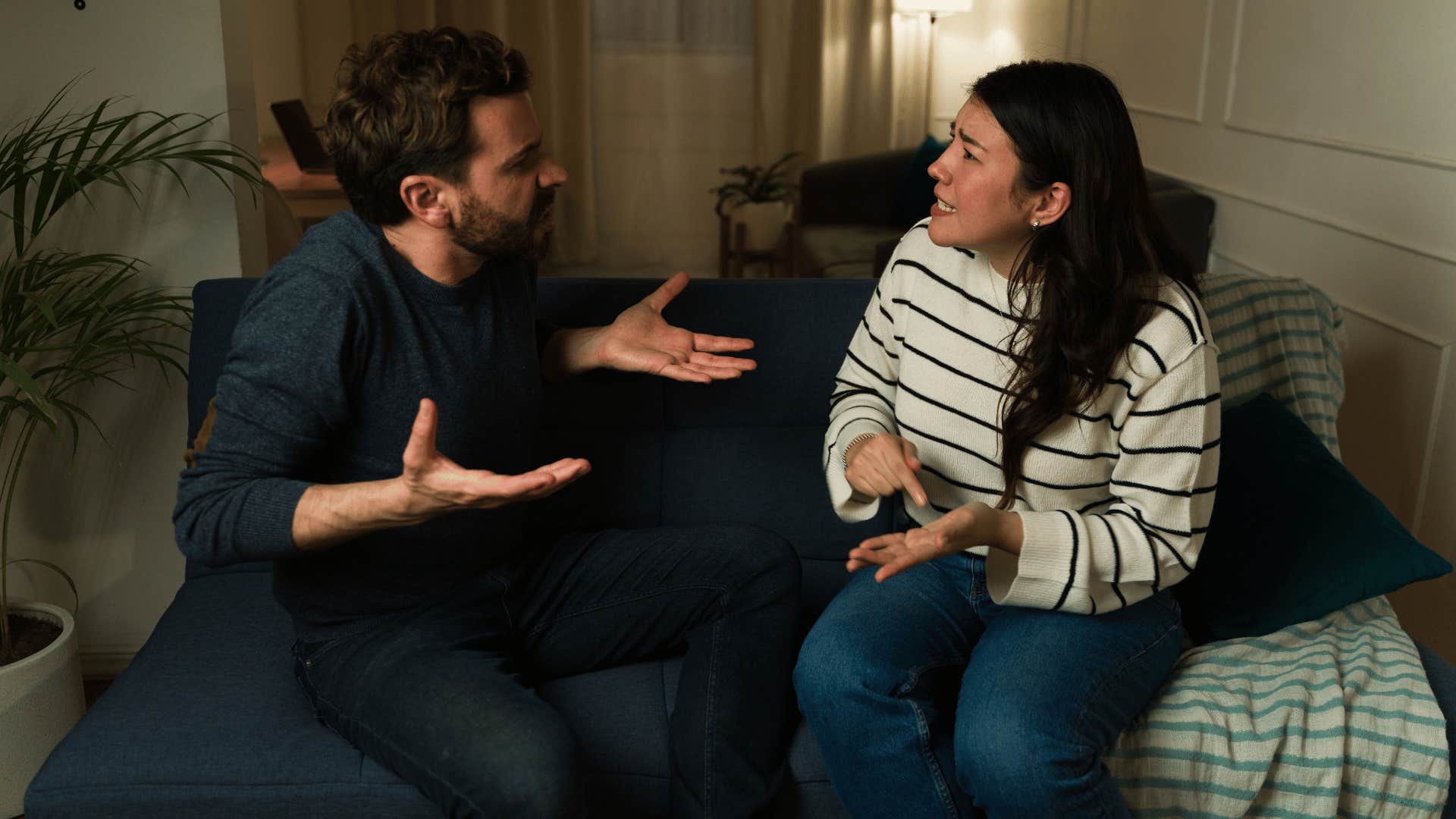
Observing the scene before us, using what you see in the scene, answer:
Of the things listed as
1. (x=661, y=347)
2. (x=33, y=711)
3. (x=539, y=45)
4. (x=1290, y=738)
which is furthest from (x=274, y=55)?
(x=1290, y=738)

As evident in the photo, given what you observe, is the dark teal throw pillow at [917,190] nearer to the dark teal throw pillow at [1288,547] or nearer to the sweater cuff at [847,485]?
the dark teal throw pillow at [1288,547]

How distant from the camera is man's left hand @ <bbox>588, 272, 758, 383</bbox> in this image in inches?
63.6

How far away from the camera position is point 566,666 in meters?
1.58

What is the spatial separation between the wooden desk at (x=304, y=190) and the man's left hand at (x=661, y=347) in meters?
2.02

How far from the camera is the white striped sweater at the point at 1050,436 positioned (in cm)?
140

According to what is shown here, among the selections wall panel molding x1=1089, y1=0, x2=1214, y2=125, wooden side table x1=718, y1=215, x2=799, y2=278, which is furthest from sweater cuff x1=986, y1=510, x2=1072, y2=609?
wooden side table x1=718, y1=215, x2=799, y2=278

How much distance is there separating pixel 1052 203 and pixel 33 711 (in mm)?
1671

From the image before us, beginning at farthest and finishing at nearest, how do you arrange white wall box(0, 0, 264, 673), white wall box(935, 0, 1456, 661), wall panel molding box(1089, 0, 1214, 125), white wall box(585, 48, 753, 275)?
white wall box(585, 48, 753, 275), wall panel molding box(1089, 0, 1214, 125), white wall box(935, 0, 1456, 661), white wall box(0, 0, 264, 673)

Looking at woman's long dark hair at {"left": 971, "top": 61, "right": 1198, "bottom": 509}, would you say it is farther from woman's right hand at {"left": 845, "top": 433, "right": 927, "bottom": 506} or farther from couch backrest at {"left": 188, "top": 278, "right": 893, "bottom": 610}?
couch backrest at {"left": 188, "top": 278, "right": 893, "bottom": 610}

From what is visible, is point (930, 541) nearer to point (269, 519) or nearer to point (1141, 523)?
point (1141, 523)

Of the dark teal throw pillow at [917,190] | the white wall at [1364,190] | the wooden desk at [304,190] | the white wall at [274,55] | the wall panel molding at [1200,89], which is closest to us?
the white wall at [1364,190]

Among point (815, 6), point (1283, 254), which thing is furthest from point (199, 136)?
point (815, 6)

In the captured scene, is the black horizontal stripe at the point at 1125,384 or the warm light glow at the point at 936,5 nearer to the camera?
the black horizontal stripe at the point at 1125,384

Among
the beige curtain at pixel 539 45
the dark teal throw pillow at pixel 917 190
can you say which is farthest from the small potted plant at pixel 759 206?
the dark teal throw pillow at pixel 917 190
